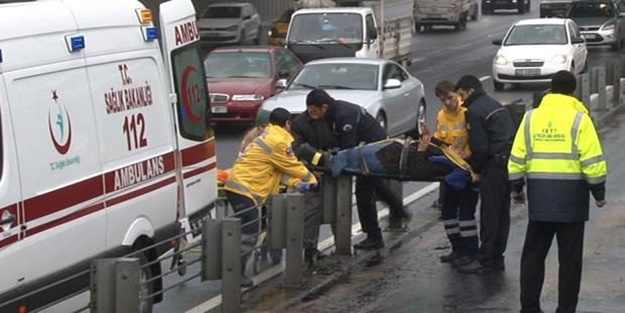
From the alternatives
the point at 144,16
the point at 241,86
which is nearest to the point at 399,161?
the point at 144,16

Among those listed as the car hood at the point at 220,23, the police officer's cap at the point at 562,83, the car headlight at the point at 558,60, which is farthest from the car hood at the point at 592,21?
the police officer's cap at the point at 562,83

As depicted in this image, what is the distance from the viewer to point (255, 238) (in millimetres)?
11344

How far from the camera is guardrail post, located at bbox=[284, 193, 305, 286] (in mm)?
11219

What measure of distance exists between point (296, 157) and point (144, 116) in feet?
7.58

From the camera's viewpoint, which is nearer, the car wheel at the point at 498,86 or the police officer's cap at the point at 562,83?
the police officer's cap at the point at 562,83

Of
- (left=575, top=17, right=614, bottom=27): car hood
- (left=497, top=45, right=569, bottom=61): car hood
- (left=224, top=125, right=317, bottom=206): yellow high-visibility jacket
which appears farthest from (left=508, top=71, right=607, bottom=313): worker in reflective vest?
(left=575, top=17, right=614, bottom=27): car hood

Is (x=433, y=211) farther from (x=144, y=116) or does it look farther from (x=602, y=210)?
(x=144, y=116)

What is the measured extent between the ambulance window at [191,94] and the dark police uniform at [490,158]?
215 cm

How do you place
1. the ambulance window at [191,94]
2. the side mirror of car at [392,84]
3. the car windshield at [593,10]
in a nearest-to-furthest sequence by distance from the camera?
the ambulance window at [191,94] → the side mirror of car at [392,84] → the car windshield at [593,10]

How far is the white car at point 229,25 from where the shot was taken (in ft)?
153

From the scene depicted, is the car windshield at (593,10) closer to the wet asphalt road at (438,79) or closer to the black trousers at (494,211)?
the wet asphalt road at (438,79)

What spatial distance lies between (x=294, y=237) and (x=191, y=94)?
1.41 metres

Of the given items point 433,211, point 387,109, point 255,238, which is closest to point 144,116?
point 255,238

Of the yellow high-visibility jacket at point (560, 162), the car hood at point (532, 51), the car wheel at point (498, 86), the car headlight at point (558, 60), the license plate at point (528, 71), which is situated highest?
the yellow high-visibility jacket at point (560, 162)
